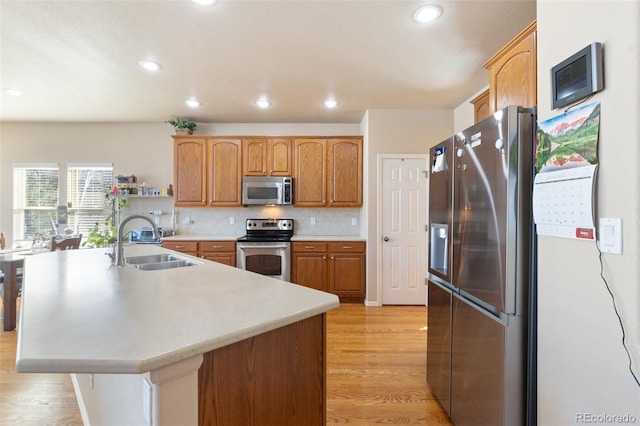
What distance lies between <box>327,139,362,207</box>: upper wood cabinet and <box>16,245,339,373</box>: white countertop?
2687 mm

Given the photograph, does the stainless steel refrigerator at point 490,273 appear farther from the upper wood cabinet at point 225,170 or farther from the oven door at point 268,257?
the upper wood cabinet at point 225,170

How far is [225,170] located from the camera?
429cm

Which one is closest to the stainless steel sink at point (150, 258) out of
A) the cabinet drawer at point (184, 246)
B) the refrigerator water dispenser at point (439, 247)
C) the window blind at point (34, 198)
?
the cabinet drawer at point (184, 246)

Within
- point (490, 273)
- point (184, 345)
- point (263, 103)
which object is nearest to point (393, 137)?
point (263, 103)

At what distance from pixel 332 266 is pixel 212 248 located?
5.58 feet

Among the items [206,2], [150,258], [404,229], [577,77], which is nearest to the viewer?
[577,77]

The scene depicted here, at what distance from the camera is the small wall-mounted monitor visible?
0.99m

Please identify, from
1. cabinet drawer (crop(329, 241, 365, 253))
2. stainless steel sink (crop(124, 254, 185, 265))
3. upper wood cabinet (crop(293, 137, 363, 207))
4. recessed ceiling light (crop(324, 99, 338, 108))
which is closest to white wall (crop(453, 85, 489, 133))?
upper wood cabinet (crop(293, 137, 363, 207))

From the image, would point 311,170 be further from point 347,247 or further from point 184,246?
point 184,246

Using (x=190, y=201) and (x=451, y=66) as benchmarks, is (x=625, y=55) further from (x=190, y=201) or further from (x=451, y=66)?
(x=190, y=201)

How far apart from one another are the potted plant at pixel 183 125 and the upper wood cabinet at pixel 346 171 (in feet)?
6.91

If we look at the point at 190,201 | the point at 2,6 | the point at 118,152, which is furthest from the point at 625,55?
the point at 118,152

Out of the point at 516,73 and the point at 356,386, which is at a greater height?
the point at 516,73

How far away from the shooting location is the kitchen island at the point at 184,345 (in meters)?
0.76
